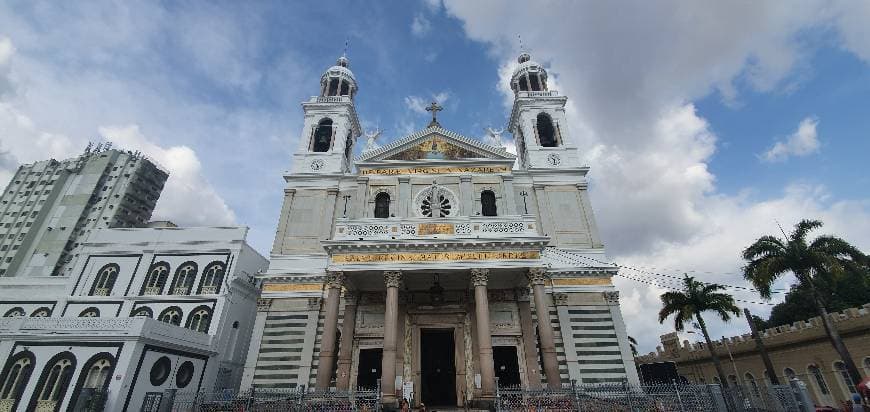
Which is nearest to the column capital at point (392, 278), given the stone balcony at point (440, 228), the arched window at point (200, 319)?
the stone balcony at point (440, 228)

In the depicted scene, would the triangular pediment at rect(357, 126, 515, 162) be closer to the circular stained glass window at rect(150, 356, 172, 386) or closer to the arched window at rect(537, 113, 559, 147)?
the arched window at rect(537, 113, 559, 147)

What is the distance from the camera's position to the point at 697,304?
90.3 feet

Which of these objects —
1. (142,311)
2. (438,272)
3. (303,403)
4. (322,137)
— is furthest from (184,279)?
(438,272)

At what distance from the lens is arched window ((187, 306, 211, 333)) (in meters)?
23.4

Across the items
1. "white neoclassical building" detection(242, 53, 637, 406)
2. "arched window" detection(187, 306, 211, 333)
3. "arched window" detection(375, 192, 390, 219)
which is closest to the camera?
"white neoclassical building" detection(242, 53, 637, 406)

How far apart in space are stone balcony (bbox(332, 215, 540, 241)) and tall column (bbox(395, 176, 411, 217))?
400 centimetres

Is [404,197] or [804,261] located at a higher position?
[404,197]

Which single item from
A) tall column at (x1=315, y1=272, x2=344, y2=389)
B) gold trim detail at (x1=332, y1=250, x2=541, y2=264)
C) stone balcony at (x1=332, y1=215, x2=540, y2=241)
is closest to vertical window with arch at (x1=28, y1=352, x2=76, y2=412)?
tall column at (x1=315, y1=272, x2=344, y2=389)

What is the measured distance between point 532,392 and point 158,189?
70338 mm

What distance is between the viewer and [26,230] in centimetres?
5753

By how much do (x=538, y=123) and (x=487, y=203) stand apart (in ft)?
25.9

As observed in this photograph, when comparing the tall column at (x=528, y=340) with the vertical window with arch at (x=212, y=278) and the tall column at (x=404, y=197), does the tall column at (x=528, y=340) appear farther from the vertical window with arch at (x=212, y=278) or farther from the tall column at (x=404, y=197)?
the vertical window with arch at (x=212, y=278)

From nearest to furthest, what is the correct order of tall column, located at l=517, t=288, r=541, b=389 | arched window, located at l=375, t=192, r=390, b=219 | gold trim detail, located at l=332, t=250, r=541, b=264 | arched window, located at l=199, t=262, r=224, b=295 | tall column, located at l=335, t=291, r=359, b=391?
1. tall column, located at l=517, t=288, r=541, b=389
2. tall column, located at l=335, t=291, r=359, b=391
3. gold trim detail, located at l=332, t=250, r=541, b=264
4. arched window, located at l=375, t=192, r=390, b=219
5. arched window, located at l=199, t=262, r=224, b=295

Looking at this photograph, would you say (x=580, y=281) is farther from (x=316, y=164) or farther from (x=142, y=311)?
(x=142, y=311)
